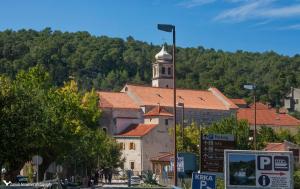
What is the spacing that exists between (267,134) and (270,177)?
66.8 metres

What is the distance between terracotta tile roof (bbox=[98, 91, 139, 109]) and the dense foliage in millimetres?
32907

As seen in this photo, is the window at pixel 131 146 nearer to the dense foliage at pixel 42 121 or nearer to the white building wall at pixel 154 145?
the white building wall at pixel 154 145

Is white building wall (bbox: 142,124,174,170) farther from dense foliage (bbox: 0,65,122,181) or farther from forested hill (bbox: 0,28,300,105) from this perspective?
forested hill (bbox: 0,28,300,105)

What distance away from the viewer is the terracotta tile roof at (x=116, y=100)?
101 meters

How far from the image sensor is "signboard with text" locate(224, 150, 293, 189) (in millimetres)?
19547

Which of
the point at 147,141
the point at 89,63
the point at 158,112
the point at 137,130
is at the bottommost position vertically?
the point at 147,141

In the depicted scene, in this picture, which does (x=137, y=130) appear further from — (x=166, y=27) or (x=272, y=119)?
Answer: (x=166, y=27)

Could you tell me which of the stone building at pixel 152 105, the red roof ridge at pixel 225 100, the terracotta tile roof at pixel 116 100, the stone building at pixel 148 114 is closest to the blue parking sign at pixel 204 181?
the stone building at pixel 148 114

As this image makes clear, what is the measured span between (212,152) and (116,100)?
79.1 meters

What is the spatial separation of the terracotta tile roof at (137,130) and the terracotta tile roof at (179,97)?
15.7ft

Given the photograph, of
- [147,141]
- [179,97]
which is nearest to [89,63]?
[179,97]

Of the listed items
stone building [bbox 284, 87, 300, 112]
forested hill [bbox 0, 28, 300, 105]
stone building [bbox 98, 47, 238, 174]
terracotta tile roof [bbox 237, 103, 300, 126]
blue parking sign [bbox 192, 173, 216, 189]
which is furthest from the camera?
stone building [bbox 284, 87, 300, 112]

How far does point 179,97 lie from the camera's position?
107875 millimetres

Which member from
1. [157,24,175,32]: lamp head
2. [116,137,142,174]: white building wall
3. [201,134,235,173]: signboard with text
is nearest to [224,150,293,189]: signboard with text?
[201,134,235,173]: signboard with text
